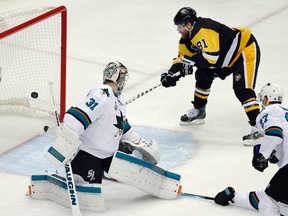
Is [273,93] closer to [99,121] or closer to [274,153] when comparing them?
[274,153]

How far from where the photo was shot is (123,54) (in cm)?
737

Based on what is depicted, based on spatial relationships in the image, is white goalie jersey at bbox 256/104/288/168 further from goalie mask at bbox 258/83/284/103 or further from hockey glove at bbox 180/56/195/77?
hockey glove at bbox 180/56/195/77

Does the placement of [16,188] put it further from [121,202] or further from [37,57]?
[37,57]

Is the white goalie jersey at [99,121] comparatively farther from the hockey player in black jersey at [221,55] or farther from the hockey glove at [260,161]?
the hockey player in black jersey at [221,55]

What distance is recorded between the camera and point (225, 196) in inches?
177

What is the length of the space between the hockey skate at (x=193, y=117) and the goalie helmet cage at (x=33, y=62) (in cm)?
81

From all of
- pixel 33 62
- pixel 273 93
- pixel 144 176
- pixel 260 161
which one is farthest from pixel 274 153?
pixel 33 62

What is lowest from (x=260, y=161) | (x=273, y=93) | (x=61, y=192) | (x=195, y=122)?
(x=195, y=122)

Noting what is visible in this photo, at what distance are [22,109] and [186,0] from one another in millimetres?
3437

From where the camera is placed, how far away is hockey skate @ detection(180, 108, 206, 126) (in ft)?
19.6

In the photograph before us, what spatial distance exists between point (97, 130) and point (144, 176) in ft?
1.13

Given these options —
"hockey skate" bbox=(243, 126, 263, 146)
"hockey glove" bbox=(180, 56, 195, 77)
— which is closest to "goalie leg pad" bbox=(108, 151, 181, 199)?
"hockey skate" bbox=(243, 126, 263, 146)

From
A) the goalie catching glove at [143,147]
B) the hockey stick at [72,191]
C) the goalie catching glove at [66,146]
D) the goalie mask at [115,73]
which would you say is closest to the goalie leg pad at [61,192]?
the hockey stick at [72,191]

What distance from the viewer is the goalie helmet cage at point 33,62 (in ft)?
18.7
